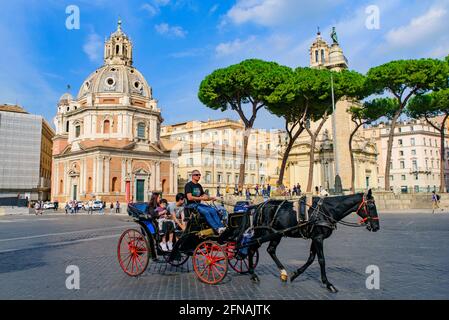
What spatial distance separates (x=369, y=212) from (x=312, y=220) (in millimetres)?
924

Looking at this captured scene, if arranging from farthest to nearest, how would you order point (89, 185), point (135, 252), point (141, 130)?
1. point (141, 130)
2. point (89, 185)
3. point (135, 252)

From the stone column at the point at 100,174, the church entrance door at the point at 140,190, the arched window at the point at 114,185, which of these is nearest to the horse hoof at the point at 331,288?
the stone column at the point at 100,174

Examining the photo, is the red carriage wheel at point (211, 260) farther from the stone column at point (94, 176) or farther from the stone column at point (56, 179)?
the stone column at point (56, 179)

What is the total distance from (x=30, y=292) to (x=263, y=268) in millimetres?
4332

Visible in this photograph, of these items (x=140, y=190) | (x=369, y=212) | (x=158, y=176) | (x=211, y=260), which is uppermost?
(x=158, y=176)

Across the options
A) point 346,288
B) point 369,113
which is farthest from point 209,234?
point 369,113

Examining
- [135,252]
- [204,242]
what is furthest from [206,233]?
[135,252]

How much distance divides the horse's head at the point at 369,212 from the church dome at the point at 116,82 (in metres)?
51.5

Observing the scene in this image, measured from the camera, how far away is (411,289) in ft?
19.5

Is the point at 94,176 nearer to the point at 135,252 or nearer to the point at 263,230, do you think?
the point at 135,252

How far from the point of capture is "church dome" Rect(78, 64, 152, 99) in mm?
54625

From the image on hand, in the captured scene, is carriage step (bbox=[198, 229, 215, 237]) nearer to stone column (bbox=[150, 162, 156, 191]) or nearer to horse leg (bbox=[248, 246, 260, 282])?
horse leg (bbox=[248, 246, 260, 282])

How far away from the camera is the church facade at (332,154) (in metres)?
42.7

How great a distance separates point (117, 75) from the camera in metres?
55.7
